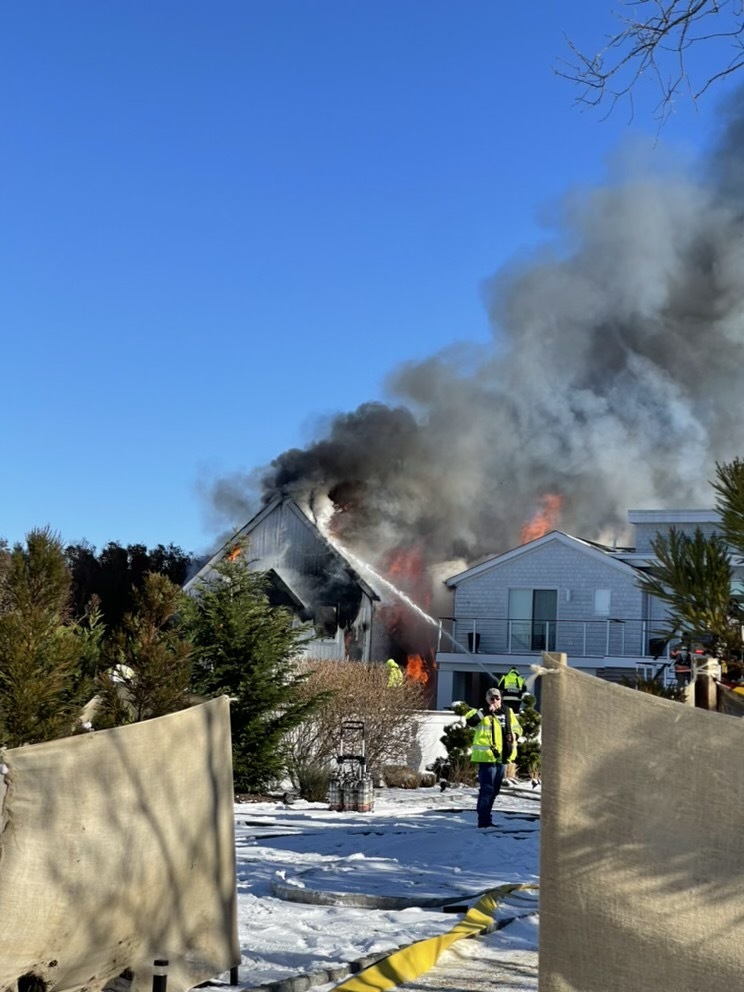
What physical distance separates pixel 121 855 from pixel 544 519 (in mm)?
51145

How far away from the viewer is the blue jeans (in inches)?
573

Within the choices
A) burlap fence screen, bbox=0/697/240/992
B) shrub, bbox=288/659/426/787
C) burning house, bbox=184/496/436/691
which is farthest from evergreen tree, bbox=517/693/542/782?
burning house, bbox=184/496/436/691

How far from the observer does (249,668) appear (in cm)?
1944

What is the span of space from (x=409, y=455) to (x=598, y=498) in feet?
27.9

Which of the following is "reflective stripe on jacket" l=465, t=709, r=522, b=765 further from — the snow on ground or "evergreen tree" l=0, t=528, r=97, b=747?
"evergreen tree" l=0, t=528, r=97, b=747

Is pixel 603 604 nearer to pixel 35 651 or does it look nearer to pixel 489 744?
pixel 489 744

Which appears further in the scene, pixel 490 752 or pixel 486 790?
pixel 490 752

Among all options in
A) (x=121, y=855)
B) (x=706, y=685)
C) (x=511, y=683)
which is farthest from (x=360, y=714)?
(x=121, y=855)

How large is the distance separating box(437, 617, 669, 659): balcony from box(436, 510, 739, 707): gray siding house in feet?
0.09

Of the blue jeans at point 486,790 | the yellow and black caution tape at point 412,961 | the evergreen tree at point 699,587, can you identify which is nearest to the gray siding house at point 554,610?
the blue jeans at point 486,790

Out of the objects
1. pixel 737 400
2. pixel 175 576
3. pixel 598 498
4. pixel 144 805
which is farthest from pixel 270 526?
pixel 144 805

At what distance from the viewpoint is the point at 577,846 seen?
4.61 meters

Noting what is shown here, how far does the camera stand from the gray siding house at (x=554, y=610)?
36.0 m

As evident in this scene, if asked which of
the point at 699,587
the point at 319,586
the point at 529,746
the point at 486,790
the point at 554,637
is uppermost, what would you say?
the point at 319,586
